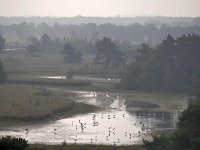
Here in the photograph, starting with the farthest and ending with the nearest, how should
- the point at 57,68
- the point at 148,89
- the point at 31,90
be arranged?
the point at 57,68, the point at 148,89, the point at 31,90

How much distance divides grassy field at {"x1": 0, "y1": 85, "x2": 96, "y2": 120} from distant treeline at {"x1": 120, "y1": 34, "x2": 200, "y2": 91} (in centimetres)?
1558

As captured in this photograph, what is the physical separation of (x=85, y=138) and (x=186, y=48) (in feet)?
160

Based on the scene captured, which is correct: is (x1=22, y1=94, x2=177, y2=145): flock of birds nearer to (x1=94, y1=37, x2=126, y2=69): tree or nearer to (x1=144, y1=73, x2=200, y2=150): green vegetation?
(x1=144, y1=73, x2=200, y2=150): green vegetation

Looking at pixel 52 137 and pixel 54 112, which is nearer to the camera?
pixel 52 137

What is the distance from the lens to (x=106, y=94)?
263 feet

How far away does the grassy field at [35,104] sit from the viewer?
5800cm

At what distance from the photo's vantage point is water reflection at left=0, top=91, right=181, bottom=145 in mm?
49469

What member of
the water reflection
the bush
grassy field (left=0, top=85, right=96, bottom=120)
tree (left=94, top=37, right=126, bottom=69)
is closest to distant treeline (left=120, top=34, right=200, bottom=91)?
tree (left=94, top=37, right=126, bottom=69)

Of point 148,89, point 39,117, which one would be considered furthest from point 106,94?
point 39,117

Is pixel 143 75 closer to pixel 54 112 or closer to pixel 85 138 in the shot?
pixel 54 112

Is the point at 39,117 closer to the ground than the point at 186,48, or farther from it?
closer to the ground

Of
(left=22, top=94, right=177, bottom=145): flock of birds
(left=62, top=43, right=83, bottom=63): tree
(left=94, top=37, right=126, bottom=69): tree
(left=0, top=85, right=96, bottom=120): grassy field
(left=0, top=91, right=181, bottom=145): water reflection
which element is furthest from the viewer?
(left=62, top=43, right=83, bottom=63): tree

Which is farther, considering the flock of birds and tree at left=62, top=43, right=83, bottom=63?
tree at left=62, top=43, right=83, bottom=63

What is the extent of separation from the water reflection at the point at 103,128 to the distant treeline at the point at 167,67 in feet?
69.5
